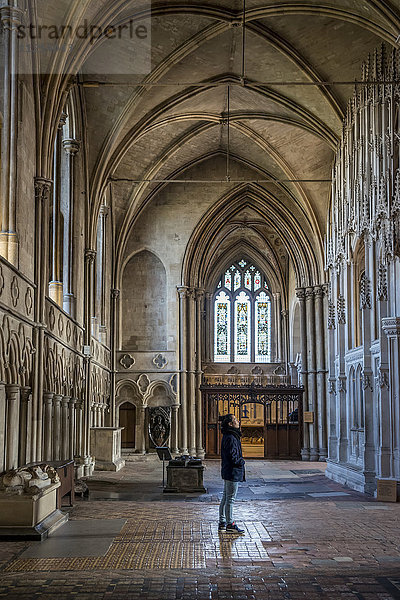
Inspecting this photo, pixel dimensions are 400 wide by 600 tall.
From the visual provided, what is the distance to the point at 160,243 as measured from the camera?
29.8 m

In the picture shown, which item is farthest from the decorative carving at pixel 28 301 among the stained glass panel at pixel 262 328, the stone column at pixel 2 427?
the stained glass panel at pixel 262 328

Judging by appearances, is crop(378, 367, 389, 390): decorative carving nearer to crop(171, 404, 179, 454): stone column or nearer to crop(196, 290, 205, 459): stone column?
crop(196, 290, 205, 459): stone column

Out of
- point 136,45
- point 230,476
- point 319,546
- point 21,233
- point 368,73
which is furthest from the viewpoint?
point 136,45

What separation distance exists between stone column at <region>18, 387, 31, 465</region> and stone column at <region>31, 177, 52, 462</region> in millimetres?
314

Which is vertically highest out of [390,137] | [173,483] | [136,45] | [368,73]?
[136,45]

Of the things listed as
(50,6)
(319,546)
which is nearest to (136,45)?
(50,6)

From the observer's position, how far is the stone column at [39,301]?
14289 millimetres

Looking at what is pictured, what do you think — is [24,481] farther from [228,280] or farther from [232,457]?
[228,280]

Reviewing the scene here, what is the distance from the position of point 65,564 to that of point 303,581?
8.15 ft

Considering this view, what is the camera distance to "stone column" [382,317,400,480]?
14.6 meters

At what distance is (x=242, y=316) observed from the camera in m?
38.6

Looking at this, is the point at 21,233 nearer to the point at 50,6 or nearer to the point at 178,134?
the point at 50,6

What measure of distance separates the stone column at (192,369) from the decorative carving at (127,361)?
231 cm

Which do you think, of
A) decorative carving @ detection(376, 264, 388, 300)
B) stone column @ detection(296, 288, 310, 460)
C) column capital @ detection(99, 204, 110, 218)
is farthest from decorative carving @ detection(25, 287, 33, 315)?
stone column @ detection(296, 288, 310, 460)
